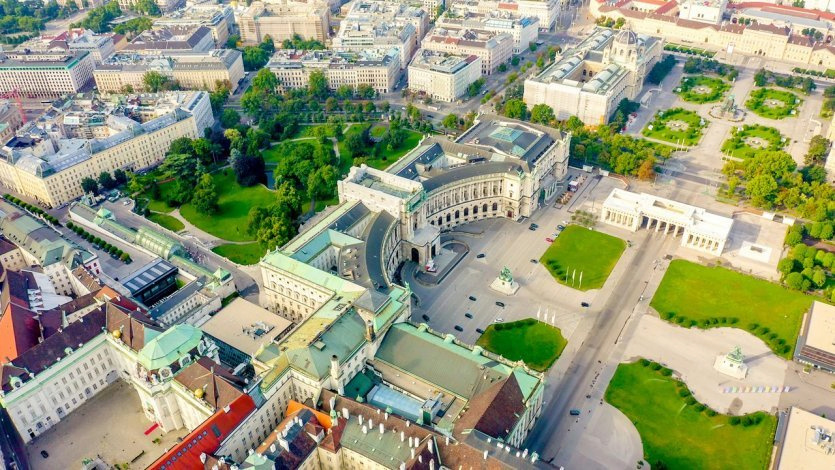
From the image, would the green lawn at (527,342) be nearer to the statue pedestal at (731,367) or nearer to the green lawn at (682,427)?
the green lawn at (682,427)

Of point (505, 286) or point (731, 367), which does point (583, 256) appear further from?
point (731, 367)

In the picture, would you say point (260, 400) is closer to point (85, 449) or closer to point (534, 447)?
point (85, 449)

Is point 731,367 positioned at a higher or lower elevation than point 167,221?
lower

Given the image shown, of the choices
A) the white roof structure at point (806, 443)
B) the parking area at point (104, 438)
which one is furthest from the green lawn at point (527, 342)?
the parking area at point (104, 438)

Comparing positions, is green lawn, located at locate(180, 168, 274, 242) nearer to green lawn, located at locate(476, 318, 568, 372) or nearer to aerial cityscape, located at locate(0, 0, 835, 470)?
aerial cityscape, located at locate(0, 0, 835, 470)

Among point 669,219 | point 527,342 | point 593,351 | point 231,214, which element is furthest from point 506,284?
point 231,214
